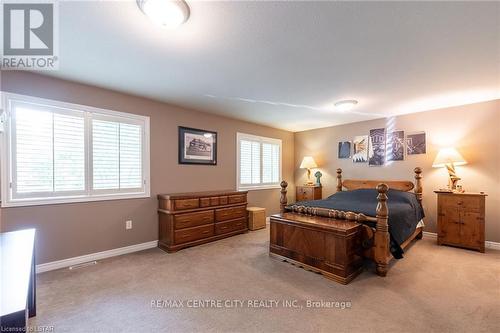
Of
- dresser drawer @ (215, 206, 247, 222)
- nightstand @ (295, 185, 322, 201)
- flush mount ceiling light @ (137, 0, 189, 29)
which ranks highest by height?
flush mount ceiling light @ (137, 0, 189, 29)

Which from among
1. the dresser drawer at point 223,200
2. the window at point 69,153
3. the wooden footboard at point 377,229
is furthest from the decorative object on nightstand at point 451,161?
the window at point 69,153

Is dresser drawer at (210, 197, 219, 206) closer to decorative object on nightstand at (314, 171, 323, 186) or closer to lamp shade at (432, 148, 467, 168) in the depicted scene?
decorative object on nightstand at (314, 171, 323, 186)

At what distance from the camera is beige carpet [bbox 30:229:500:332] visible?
178 centimetres

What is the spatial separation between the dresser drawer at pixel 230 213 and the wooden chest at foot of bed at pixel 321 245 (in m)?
1.21

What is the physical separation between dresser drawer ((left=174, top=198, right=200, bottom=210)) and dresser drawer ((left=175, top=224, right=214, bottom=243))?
34 centimetres

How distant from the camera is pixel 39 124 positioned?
8.86 ft

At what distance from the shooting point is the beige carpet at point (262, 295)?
1783 millimetres

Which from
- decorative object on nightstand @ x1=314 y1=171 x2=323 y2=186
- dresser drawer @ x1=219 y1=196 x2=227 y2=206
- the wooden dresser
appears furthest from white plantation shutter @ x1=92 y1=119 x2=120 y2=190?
decorative object on nightstand @ x1=314 y1=171 x2=323 y2=186

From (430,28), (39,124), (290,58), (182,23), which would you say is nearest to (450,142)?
(430,28)

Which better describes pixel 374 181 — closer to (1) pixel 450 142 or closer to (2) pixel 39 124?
(1) pixel 450 142

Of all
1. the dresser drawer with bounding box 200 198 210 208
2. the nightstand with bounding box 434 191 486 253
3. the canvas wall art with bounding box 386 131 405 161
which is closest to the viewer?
the nightstand with bounding box 434 191 486 253

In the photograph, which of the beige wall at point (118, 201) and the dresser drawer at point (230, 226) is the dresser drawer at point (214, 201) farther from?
the beige wall at point (118, 201)

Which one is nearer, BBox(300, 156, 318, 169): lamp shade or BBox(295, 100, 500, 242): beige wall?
BBox(295, 100, 500, 242): beige wall

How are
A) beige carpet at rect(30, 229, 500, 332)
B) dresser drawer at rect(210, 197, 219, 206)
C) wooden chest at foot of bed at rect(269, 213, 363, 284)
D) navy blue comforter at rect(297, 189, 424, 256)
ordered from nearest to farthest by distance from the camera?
beige carpet at rect(30, 229, 500, 332) → wooden chest at foot of bed at rect(269, 213, 363, 284) → navy blue comforter at rect(297, 189, 424, 256) → dresser drawer at rect(210, 197, 219, 206)
